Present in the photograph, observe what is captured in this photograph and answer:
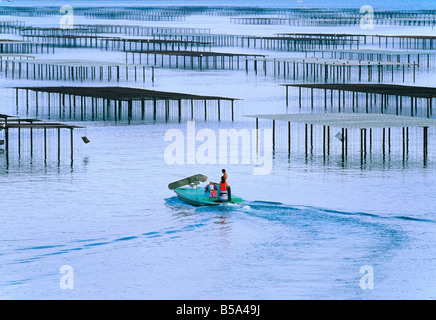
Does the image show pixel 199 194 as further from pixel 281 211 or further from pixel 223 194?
pixel 281 211

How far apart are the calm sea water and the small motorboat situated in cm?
38

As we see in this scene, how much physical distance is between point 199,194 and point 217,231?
490 cm

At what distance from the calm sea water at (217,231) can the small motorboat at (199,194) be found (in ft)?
1.26

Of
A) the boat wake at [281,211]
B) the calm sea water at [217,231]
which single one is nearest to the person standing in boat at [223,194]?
the boat wake at [281,211]

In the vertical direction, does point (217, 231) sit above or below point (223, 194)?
below

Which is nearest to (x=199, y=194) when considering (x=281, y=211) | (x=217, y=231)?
(x=281, y=211)

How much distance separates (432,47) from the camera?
159625 mm

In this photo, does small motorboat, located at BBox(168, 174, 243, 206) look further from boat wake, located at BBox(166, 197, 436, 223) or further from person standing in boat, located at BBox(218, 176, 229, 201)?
boat wake, located at BBox(166, 197, 436, 223)

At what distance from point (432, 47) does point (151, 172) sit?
118 metres

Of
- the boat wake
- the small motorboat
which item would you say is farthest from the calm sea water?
the small motorboat

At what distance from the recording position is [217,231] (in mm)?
37062

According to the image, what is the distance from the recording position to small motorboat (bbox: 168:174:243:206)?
40375 mm

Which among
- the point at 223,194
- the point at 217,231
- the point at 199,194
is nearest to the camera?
the point at 217,231

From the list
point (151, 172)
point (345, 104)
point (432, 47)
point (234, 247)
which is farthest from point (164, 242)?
point (432, 47)
